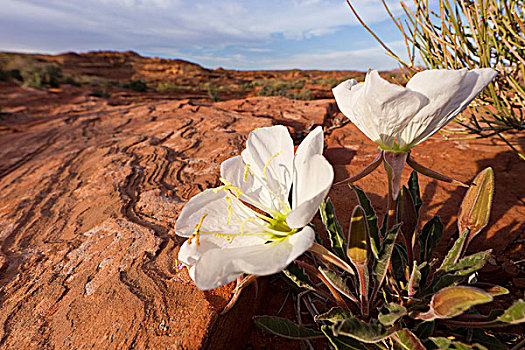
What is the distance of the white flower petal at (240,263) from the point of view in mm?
659

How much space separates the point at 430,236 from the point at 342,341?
0.65 metres

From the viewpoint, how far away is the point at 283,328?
3.33 ft

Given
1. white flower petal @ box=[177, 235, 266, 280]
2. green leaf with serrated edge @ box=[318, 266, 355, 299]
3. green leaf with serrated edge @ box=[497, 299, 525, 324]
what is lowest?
green leaf with serrated edge @ box=[318, 266, 355, 299]

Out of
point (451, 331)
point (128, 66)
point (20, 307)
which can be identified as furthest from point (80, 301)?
point (128, 66)

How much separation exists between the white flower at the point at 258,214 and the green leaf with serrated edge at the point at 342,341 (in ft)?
1.10

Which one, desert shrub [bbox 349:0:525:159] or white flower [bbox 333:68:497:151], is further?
desert shrub [bbox 349:0:525:159]

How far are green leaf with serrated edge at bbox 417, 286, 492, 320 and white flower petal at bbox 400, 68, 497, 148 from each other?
444 millimetres

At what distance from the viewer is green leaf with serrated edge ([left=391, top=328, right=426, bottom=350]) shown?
860 millimetres

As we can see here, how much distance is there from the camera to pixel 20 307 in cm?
122

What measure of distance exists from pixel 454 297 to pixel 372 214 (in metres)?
0.47

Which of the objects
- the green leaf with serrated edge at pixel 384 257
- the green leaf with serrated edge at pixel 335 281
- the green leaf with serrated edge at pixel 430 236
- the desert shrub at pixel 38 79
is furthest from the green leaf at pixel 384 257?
the desert shrub at pixel 38 79

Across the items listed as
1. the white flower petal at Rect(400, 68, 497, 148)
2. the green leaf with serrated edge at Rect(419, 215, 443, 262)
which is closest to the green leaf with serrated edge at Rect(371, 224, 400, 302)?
the white flower petal at Rect(400, 68, 497, 148)

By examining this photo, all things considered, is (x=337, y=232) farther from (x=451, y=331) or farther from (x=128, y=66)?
(x=128, y=66)

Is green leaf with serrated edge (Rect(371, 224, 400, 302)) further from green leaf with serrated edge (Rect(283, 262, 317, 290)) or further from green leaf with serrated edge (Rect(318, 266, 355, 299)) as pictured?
green leaf with serrated edge (Rect(283, 262, 317, 290))
